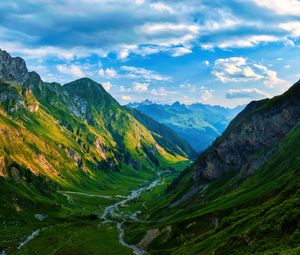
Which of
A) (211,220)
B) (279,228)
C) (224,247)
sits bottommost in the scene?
(211,220)

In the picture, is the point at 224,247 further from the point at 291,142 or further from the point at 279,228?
the point at 291,142

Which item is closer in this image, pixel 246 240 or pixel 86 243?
pixel 246 240

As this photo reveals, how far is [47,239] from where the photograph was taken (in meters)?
176

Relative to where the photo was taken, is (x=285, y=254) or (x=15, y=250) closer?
(x=285, y=254)

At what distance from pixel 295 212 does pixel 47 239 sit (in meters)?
133

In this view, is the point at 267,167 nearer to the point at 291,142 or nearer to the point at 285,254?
the point at 291,142

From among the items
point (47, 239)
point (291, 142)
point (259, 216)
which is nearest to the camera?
point (259, 216)

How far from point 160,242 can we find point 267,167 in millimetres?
69904

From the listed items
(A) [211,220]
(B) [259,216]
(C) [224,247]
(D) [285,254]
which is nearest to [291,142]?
(A) [211,220]

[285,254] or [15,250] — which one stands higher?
[285,254]

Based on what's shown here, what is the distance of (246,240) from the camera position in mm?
72938

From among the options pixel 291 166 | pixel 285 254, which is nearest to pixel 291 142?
pixel 291 166

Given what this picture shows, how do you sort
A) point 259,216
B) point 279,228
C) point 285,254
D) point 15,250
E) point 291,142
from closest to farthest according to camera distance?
point 285,254
point 279,228
point 259,216
point 15,250
point 291,142

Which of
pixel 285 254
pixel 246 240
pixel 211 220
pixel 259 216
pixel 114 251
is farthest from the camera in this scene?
pixel 114 251
